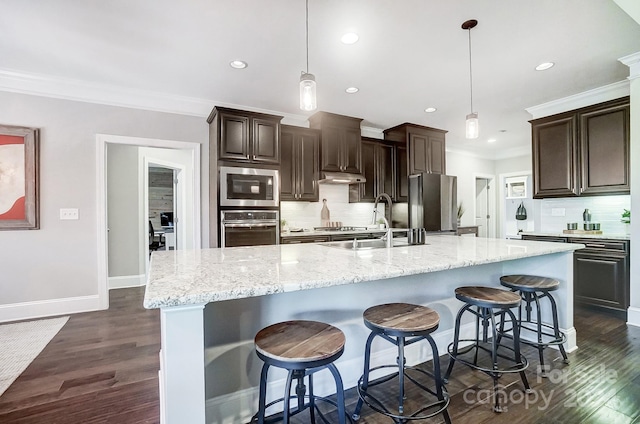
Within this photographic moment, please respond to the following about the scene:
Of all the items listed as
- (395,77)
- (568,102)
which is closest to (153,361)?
(395,77)

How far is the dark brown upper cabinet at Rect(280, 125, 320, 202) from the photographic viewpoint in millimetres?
4145

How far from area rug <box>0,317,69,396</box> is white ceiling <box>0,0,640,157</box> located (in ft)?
8.07

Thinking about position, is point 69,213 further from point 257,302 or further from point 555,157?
point 555,157

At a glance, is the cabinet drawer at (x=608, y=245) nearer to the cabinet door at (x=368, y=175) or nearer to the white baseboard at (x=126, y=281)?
the cabinet door at (x=368, y=175)

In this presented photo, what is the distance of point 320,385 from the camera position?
5.79 ft

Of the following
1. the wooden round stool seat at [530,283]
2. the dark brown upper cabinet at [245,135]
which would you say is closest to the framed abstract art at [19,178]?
the dark brown upper cabinet at [245,135]

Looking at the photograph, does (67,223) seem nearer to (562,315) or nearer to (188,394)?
(188,394)

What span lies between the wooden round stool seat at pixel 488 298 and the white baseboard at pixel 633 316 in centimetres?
218

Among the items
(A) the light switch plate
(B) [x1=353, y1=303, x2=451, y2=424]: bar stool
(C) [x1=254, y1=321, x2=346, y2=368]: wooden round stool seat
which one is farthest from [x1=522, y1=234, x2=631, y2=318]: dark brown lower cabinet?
(A) the light switch plate

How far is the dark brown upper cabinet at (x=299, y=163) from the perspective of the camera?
4145 mm

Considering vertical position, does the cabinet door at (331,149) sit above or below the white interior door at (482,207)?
above

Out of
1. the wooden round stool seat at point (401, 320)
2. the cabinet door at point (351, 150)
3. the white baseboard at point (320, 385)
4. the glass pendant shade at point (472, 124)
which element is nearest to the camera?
the wooden round stool seat at point (401, 320)

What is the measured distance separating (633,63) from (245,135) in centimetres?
405

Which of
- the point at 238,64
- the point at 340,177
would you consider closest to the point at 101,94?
the point at 238,64
